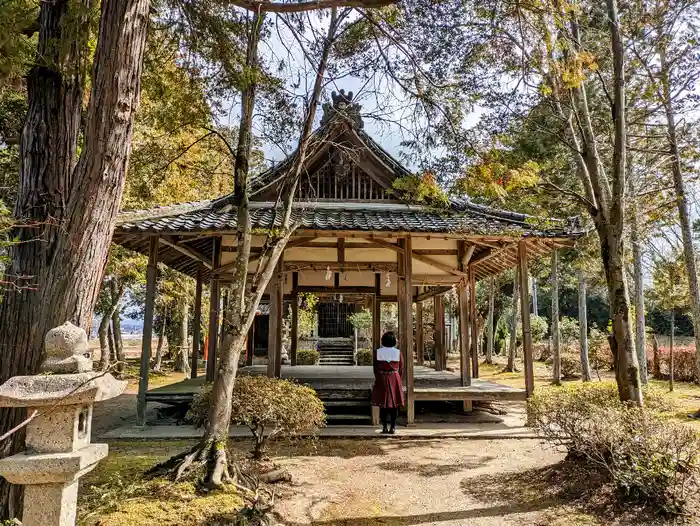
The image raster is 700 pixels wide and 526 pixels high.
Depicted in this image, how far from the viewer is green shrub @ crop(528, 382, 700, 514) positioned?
4.27 m

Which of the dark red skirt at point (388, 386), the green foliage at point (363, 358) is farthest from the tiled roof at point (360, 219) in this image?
the green foliage at point (363, 358)

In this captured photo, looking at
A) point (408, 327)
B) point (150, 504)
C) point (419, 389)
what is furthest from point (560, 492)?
point (150, 504)

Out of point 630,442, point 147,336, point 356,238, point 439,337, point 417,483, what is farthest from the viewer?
point 439,337

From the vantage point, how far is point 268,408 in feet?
18.7

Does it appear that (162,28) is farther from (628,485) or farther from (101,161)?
(628,485)

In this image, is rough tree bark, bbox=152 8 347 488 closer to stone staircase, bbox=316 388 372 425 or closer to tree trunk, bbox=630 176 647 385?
stone staircase, bbox=316 388 372 425

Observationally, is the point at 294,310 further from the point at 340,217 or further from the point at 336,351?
the point at 340,217

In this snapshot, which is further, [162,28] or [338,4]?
[162,28]

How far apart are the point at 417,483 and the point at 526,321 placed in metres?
4.49

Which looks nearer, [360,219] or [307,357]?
[360,219]

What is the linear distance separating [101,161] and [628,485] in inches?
228

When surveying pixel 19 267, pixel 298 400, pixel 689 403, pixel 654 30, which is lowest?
pixel 689 403

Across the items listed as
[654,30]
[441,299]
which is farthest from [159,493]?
[441,299]

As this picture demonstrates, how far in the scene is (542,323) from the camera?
90.2 feet
